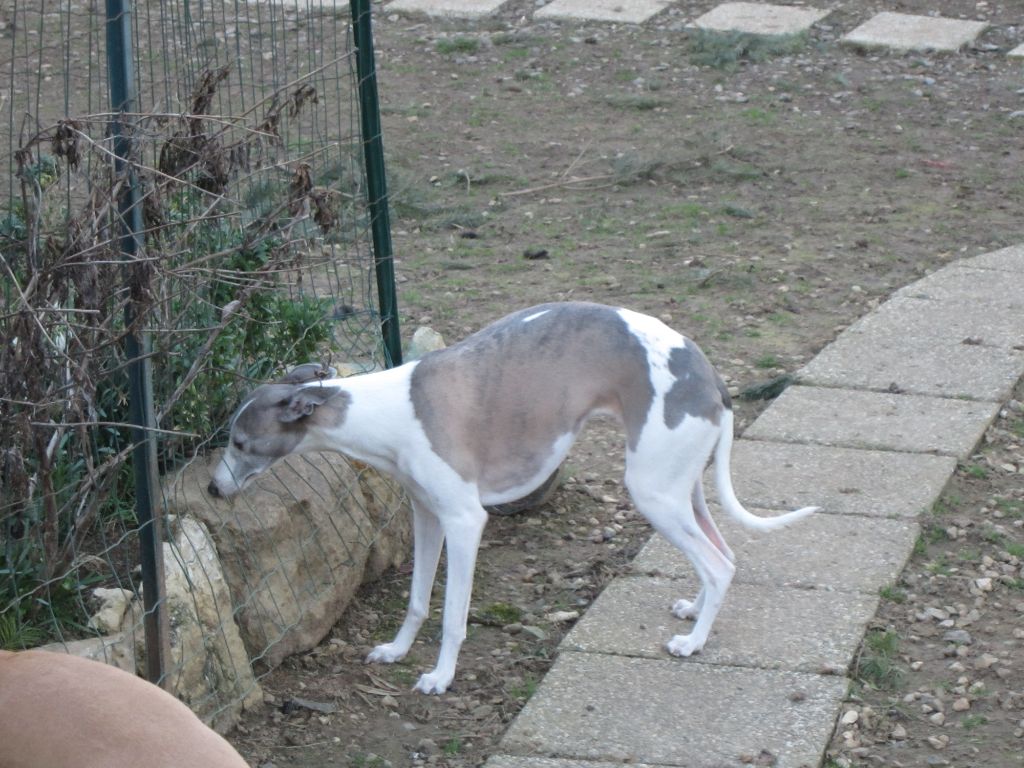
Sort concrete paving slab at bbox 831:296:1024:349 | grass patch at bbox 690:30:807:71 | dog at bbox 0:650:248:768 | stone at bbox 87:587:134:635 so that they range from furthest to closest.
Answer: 1. grass patch at bbox 690:30:807:71
2. concrete paving slab at bbox 831:296:1024:349
3. stone at bbox 87:587:134:635
4. dog at bbox 0:650:248:768

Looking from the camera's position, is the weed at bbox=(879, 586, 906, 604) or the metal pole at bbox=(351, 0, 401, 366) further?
the metal pole at bbox=(351, 0, 401, 366)

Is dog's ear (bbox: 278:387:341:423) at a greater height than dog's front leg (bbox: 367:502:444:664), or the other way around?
dog's ear (bbox: 278:387:341:423)

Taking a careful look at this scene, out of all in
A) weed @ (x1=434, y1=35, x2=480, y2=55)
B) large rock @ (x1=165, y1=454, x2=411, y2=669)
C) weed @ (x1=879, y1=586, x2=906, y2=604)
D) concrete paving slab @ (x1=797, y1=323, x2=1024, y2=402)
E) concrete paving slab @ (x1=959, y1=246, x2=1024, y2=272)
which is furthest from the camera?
weed @ (x1=434, y1=35, x2=480, y2=55)

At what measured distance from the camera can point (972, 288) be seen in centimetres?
726

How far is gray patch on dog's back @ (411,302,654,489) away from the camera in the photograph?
170 inches

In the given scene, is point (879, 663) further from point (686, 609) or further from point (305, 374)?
point (305, 374)

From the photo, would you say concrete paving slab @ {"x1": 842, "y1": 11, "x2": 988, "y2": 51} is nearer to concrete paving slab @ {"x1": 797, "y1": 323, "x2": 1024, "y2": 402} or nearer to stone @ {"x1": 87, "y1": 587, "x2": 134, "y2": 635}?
concrete paving slab @ {"x1": 797, "y1": 323, "x2": 1024, "y2": 402}

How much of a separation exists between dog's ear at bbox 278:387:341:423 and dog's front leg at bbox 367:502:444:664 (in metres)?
0.53

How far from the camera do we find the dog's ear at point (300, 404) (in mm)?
4203

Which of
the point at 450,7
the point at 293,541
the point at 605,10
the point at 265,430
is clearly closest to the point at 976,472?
the point at 293,541

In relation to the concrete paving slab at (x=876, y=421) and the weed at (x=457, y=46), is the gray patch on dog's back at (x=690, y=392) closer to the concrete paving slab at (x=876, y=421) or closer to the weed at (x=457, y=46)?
the concrete paving slab at (x=876, y=421)

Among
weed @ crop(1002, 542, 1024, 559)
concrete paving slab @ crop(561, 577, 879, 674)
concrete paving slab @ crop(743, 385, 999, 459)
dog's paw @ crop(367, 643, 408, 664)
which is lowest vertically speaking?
dog's paw @ crop(367, 643, 408, 664)

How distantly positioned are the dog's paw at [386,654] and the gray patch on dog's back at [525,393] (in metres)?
0.64

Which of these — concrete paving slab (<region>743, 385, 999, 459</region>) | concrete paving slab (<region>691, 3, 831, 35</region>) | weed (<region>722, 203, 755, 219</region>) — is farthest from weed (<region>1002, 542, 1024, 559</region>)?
concrete paving slab (<region>691, 3, 831, 35</region>)
